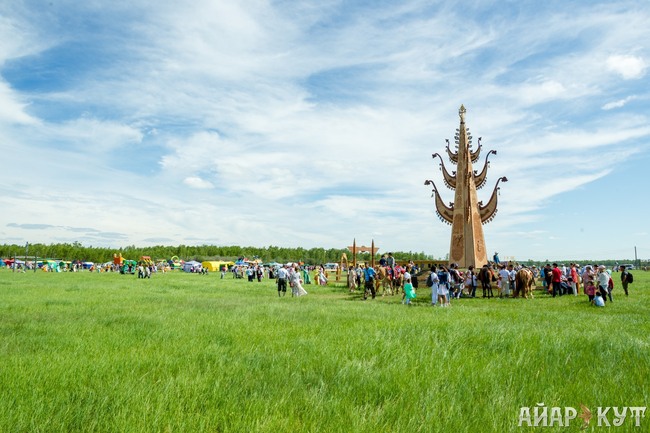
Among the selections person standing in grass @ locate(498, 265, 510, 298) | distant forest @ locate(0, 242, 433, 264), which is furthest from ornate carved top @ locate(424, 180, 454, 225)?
distant forest @ locate(0, 242, 433, 264)

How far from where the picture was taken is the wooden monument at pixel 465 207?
1252 inches

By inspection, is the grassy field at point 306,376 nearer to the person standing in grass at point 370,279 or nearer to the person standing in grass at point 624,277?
the person standing in grass at point 370,279

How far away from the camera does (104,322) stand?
10414 millimetres

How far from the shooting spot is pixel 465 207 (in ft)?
106

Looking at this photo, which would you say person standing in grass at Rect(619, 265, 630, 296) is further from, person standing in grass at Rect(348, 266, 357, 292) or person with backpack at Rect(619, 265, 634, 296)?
person standing in grass at Rect(348, 266, 357, 292)

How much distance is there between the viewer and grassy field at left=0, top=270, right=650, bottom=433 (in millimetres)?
4289

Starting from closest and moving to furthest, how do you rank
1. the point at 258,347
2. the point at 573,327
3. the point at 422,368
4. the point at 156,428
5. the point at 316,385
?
the point at 156,428 → the point at 316,385 → the point at 422,368 → the point at 258,347 → the point at 573,327

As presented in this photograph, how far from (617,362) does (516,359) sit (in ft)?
4.90

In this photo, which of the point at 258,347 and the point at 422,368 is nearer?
the point at 422,368

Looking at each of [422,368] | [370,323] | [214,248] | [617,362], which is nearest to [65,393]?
[422,368]

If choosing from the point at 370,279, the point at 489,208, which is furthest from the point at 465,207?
the point at 370,279

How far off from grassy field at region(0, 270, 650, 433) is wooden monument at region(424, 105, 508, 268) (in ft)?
72.2

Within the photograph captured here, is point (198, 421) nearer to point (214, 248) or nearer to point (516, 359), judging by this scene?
point (516, 359)

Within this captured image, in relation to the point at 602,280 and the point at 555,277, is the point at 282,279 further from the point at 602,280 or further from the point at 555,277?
the point at 602,280
